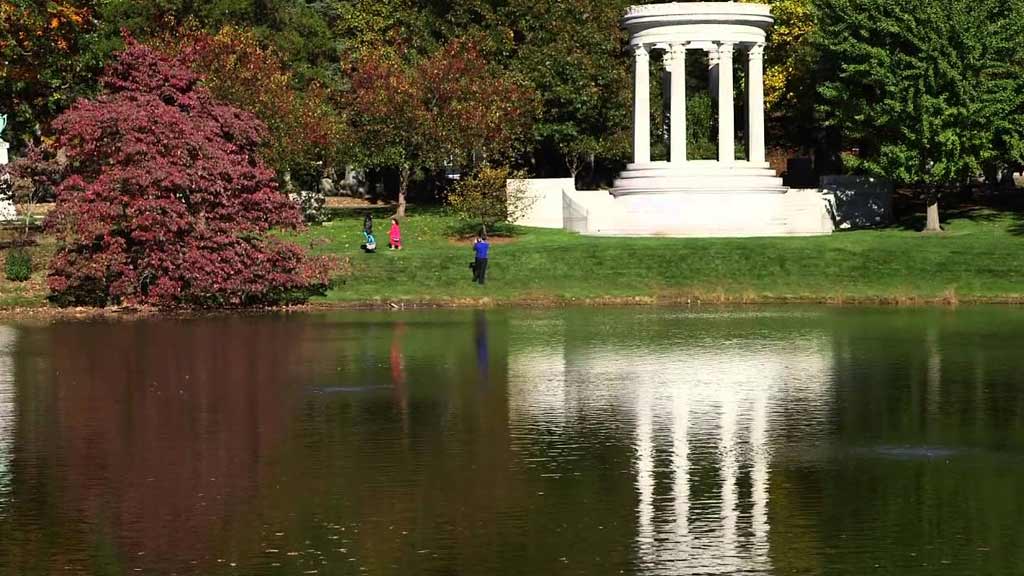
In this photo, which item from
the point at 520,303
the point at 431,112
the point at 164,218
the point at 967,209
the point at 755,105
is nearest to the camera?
the point at 164,218

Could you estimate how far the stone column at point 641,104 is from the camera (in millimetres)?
79019

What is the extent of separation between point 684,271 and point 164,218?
18.6 m

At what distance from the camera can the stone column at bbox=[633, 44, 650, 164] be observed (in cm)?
7902

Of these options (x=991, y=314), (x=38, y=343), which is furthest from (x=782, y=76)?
(x=38, y=343)

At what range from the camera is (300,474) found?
26500 millimetres

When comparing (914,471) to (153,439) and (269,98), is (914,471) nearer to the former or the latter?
(153,439)

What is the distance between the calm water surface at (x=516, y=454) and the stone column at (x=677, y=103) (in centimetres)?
3185

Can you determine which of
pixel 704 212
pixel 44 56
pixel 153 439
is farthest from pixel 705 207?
pixel 153 439

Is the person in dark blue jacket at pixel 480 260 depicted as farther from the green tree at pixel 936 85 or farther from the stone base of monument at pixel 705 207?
the green tree at pixel 936 85

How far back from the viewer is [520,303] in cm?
5753

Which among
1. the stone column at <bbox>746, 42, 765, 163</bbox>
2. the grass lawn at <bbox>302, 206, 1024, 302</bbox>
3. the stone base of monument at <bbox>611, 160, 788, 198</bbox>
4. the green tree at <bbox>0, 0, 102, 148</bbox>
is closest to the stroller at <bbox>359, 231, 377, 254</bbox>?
the grass lawn at <bbox>302, 206, 1024, 302</bbox>

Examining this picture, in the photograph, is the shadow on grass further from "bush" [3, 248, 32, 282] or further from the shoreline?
"bush" [3, 248, 32, 282]

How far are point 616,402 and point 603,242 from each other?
33.5m

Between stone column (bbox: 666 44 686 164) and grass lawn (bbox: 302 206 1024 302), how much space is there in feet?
36.4
